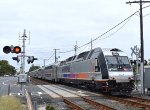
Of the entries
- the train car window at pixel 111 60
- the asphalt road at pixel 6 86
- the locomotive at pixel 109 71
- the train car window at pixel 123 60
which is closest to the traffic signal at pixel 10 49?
the locomotive at pixel 109 71

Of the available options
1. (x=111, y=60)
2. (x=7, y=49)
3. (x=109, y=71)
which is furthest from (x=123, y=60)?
(x=7, y=49)

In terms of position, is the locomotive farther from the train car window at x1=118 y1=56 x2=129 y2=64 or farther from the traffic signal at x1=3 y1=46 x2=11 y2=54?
the traffic signal at x1=3 y1=46 x2=11 y2=54

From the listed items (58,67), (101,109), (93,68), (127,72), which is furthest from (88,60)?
(58,67)

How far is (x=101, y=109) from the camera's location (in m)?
21.3

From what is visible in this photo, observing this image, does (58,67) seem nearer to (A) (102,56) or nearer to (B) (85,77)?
(B) (85,77)

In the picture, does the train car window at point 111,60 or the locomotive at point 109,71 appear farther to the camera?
the train car window at point 111,60

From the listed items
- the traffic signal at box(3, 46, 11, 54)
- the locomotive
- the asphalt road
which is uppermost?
the traffic signal at box(3, 46, 11, 54)

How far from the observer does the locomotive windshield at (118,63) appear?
30.6 m

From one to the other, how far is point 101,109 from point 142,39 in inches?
645

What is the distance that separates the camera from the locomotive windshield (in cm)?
3056

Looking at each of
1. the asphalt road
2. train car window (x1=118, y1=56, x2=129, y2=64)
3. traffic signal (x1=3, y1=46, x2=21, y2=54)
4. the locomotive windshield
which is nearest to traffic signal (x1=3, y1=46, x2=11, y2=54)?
traffic signal (x1=3, y1=46, x2=21, y2=54)

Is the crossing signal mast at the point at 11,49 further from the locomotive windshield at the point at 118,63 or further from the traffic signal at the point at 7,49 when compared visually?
the locomotive windshield at the point at 118,63

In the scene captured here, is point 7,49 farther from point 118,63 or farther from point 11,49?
point 118,63

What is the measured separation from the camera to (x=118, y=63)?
31.0m
